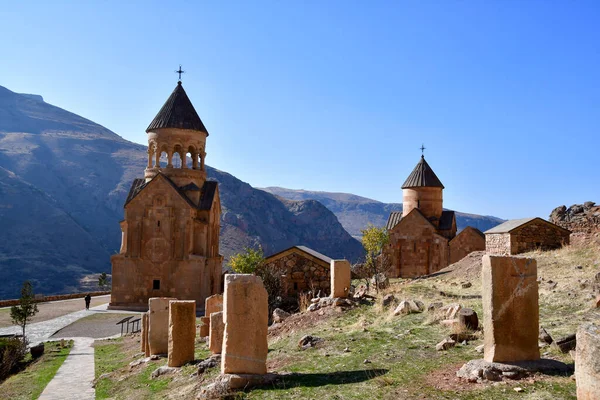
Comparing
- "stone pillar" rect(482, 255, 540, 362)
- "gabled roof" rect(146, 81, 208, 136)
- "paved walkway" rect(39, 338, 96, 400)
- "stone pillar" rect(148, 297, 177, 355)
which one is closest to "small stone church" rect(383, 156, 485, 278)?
"gabled roof" rect(146, 81, 208, 136)

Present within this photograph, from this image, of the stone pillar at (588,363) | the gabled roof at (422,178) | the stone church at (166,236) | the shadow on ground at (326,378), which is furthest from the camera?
the gabled roof at (422,178)

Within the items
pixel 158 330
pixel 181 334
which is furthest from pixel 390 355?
pixel 158 330

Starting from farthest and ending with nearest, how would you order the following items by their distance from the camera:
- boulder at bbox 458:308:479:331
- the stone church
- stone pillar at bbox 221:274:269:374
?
the stone church → boulder at bbox 458:308:479:331 → stone pillar at bbox 221:274:269:374

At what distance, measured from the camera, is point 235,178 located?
112 m

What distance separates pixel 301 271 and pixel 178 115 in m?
13.5

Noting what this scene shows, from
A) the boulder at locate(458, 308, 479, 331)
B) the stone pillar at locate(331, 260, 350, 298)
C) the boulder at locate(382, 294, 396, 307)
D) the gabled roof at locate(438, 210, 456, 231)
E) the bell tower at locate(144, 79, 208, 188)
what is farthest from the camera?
the gabled roof at locate(438, 210, 456, 231)

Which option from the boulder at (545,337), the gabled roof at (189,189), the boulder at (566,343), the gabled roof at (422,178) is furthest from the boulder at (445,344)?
→ the gabled roof at (422,178)

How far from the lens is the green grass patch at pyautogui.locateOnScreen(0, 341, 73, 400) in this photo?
11.2m

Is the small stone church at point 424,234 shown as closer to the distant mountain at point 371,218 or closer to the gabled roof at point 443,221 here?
the gabled roof at point 443,221

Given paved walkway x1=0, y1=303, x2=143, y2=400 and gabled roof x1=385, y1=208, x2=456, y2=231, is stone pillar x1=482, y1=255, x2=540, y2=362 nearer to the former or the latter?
paved walkway x1=0, y1=303, x2=143, y2=400

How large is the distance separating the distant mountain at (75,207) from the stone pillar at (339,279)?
6665 centimetres

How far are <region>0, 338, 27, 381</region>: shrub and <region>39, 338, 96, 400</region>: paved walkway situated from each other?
138cm

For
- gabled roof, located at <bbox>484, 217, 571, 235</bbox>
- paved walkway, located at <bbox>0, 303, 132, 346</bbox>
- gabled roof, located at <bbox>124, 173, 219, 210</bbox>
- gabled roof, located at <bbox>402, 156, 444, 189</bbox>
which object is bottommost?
paved walkway, located at <bbox>0, 303, 132, 346</bbox>

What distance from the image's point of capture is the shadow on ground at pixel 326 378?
650cm
